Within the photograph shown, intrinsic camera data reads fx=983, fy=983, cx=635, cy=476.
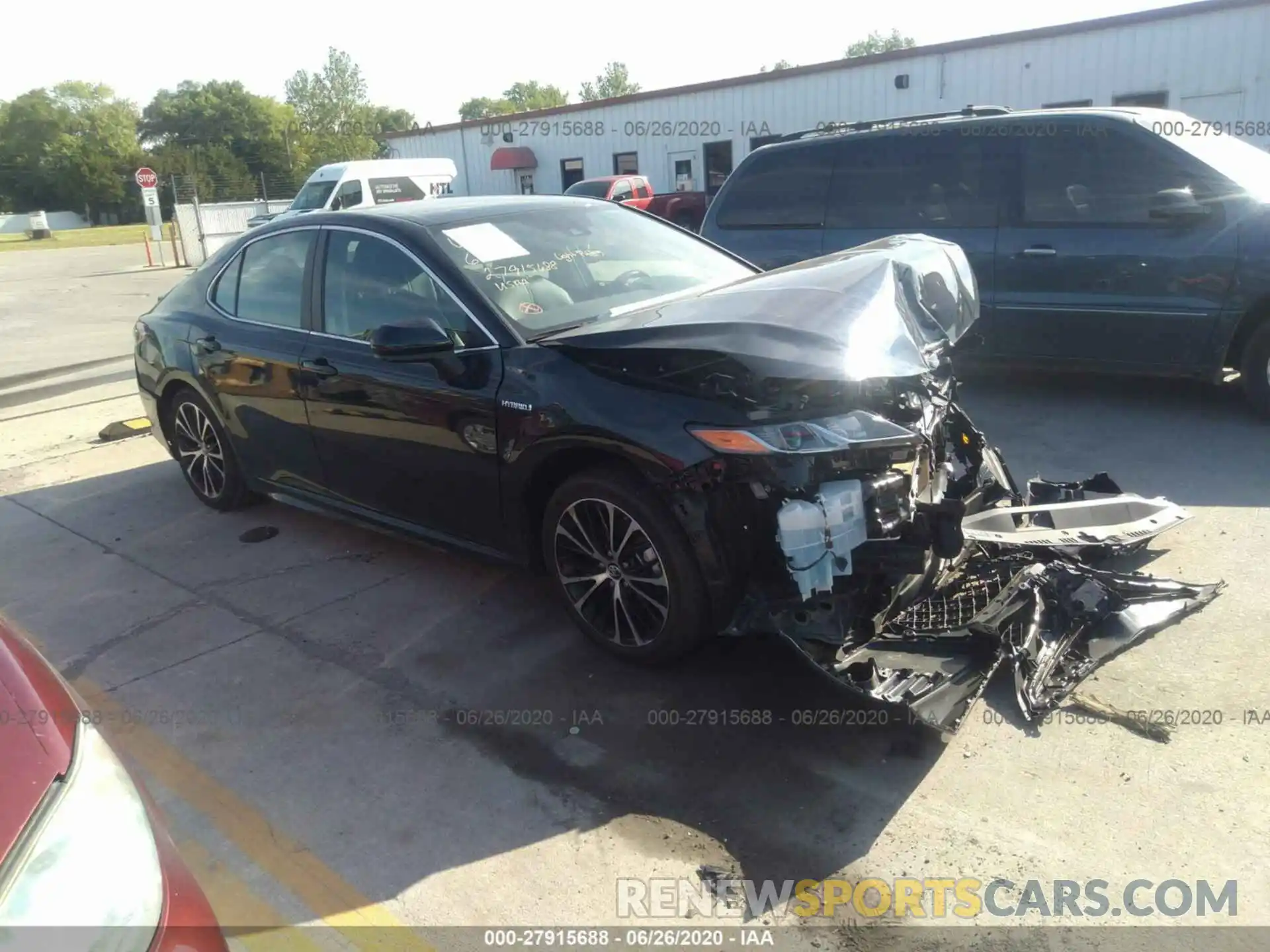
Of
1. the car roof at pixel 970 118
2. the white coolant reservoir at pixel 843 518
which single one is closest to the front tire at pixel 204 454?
the white coolant reservoir at pixel 843 518

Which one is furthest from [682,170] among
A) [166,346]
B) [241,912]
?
[241,912]

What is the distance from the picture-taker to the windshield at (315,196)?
23.1 m

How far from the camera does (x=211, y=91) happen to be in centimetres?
8531

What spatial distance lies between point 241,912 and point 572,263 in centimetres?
288

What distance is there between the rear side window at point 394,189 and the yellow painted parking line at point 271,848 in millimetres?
21256

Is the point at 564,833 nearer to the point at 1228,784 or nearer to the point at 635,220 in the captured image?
the point at 1228,784

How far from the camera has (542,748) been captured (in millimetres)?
3424

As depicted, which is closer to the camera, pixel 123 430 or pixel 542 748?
pixel 542 748

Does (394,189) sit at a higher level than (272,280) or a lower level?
→ higher

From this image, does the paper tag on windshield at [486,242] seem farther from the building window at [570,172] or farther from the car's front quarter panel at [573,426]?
the building window at [570,172]

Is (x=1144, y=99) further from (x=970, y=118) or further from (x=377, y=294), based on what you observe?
(x=377, y=294)

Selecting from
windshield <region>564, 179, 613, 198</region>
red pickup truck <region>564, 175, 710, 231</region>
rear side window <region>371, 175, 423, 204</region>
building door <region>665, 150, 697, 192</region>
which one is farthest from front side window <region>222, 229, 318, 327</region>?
building door <region>665, 150, 697, 192</region>

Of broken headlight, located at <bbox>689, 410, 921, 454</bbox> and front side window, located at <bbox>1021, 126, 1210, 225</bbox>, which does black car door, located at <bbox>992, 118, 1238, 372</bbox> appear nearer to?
Answer: front side window, located at <bbox>1021, 126, 1210, 225</bbox>

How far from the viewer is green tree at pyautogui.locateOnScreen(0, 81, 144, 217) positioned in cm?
7212
